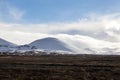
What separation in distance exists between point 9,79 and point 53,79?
6.00 m

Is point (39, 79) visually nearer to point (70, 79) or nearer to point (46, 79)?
point (46, 79)

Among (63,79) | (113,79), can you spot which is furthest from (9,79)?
(113,79)

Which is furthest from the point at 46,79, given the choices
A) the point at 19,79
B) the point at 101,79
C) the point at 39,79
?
the point at 101,79

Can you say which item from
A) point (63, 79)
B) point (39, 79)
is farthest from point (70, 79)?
point (39, 79)

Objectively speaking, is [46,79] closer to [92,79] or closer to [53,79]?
[53,79]

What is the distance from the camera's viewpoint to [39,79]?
44.1m

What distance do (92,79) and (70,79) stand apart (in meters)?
3.04

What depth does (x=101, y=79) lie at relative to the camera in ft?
145

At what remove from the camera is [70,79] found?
1736 inches

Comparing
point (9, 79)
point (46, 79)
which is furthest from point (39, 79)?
point (9, 79)

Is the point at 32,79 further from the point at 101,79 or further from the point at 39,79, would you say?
the point at 101,79

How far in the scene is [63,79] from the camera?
4406cm

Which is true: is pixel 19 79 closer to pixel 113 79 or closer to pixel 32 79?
pixel 32 79

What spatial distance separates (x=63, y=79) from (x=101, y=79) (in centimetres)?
527
